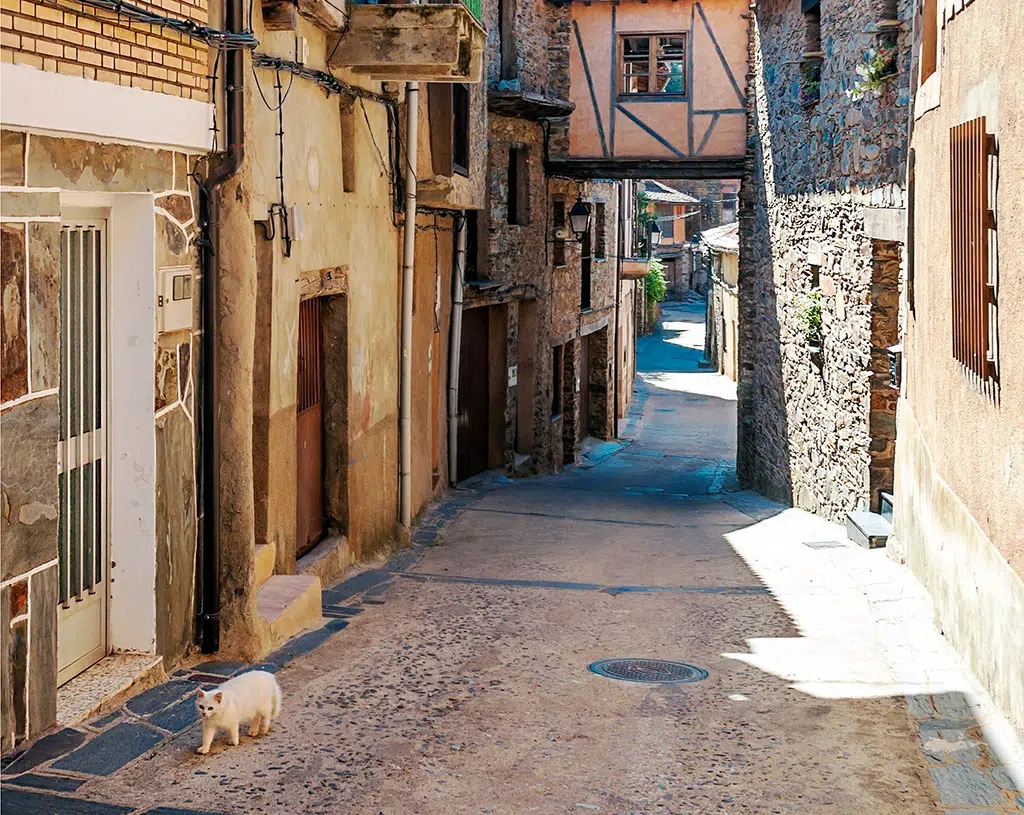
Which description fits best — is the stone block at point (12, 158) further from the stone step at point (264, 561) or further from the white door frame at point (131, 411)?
the stone step at point (264, 561)

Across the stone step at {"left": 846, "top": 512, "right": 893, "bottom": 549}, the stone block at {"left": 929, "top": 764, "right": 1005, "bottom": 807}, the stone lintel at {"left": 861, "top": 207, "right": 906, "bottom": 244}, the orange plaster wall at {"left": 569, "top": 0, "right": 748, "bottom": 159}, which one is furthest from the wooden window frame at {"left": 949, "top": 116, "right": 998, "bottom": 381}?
Answer: the orange plaster wall at {"left": 569, "top": 0, "right": 748, "bottom": 159}

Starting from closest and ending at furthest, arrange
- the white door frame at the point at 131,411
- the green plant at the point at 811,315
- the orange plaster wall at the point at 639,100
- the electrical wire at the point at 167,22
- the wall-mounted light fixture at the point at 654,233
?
1. the electrical wire at the point at 167,22
2. the white door frame at the point at 131,411
3. the green plant at the point at 811,315
4. the orange plaster wall at the point at 639,100
5. the wall-mounted light fixture at the point at 654,233

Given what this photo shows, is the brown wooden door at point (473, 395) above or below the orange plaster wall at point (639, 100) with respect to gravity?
below

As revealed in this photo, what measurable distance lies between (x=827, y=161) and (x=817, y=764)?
855cm

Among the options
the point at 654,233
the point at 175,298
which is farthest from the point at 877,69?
the point at 654,233

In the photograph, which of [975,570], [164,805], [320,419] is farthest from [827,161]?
[164,805]

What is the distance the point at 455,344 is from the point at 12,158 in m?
9.76

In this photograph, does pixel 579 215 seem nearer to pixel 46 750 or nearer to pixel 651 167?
pixel 651 167

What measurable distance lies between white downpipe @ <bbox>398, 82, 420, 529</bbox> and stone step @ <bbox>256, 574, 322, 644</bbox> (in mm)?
3366

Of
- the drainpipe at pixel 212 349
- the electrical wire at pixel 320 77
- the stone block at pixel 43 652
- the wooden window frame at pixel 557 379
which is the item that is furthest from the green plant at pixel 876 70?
the wooden window frame at pixel 557 379

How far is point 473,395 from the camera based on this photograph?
1648 cm

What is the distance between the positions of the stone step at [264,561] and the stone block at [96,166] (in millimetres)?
2304

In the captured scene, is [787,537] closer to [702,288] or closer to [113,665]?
[113,665]

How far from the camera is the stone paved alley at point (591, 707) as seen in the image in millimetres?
4980
